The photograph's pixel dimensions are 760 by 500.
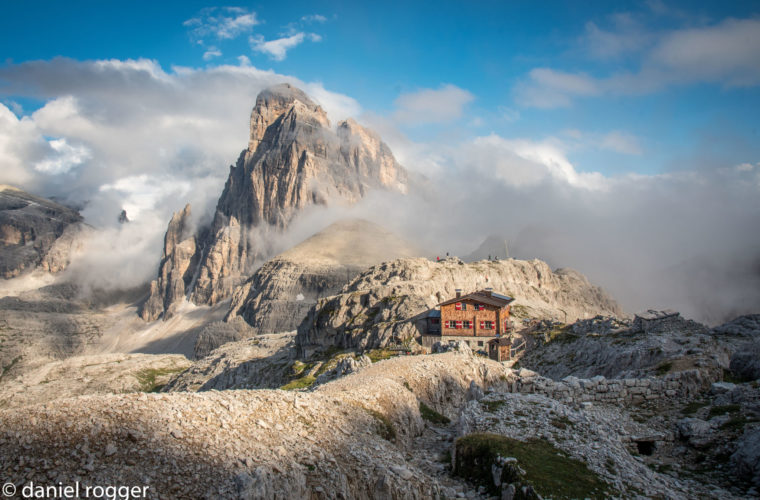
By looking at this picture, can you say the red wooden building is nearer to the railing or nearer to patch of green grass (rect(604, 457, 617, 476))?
the railing

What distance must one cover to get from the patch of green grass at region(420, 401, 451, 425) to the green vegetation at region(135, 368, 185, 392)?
159m

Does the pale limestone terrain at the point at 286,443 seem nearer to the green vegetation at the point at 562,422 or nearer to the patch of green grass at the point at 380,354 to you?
the green vegetation at the point at 562,422

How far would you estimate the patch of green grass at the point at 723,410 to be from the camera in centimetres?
2603

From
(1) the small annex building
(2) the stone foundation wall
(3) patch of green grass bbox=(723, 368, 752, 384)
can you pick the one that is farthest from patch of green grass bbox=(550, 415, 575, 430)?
(1) the small annex building

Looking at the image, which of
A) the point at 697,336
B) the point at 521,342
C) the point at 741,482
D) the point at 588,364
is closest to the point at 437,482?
the point at 741,482

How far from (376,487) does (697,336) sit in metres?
46.5

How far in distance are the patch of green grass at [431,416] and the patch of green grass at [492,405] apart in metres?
5.15

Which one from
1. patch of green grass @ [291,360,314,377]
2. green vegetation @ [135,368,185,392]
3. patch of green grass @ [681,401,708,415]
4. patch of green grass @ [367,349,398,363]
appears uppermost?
patch of green grass @ [681,401,708,415]

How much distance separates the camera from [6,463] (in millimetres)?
13805

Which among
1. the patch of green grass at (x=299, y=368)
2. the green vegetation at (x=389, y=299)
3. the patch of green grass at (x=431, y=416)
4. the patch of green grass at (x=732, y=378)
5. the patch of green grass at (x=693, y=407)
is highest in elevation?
the green vegetation at (x=389, y=299)

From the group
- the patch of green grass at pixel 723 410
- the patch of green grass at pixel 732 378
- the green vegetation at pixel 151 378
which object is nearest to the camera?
the patch of green grass at pixel 723 410

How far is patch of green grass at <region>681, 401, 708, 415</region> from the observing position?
90.8 ft

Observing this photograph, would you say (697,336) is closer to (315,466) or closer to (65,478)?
(315,466)

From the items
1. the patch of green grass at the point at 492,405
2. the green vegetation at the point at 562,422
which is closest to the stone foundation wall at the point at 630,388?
the patch of green grass at the point at 492,405
